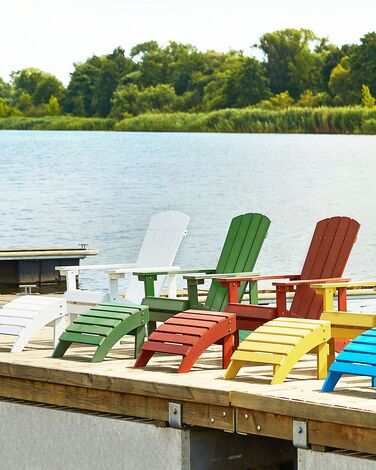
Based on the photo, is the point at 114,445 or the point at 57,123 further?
the point at 57,123

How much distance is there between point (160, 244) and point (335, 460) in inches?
113

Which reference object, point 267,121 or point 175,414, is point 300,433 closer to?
point 175,414

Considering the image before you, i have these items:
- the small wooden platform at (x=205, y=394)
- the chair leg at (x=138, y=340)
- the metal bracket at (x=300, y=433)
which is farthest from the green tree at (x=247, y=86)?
the metal bracket at (x=300, y=433)

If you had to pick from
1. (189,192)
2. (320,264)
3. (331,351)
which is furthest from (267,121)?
(331,351)

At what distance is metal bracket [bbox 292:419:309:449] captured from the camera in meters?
4.80

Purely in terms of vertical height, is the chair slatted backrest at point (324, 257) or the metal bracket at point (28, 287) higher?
the chair slatted backrest at point (324, 257)

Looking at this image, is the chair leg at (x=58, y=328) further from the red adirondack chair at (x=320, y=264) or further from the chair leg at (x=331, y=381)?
the chair leg at (x=331, y=381)

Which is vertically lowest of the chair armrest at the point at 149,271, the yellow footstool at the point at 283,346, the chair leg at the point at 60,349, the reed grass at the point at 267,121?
the reed grass at the point at 267,121

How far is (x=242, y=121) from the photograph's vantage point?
2512 inches

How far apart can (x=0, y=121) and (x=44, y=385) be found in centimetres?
8105

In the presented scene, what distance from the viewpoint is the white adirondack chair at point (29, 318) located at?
631cm

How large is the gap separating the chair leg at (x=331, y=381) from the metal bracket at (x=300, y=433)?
0.28m

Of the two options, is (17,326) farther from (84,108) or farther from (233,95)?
(84,108)

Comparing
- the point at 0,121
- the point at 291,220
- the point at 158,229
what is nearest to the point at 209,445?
the point at 158,229
